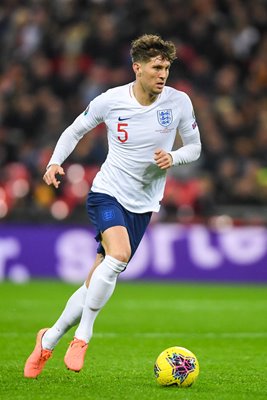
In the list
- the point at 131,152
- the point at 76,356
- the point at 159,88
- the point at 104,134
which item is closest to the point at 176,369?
the point at 76,356

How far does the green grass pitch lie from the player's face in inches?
74.1

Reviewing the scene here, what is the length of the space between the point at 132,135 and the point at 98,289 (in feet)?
3.46

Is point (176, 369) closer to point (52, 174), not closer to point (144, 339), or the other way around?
point (52, 174)

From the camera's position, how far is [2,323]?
9867mm

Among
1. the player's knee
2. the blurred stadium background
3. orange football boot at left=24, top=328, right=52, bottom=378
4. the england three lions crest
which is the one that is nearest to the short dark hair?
the england three lions crest

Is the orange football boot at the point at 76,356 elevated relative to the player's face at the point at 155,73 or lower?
lower

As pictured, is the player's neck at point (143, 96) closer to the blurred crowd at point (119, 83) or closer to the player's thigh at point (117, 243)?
the player's thigh at point (117, 243)

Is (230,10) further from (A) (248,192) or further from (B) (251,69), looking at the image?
(A) (248,192)

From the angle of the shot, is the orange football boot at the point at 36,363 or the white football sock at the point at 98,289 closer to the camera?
the white football sock at the point at 98,289

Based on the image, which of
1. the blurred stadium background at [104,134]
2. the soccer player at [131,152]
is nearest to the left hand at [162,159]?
the soccer player at [131,152]

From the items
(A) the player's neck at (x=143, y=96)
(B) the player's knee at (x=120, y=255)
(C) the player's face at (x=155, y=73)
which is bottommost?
(B) the player's knee at (x=120, y=255)

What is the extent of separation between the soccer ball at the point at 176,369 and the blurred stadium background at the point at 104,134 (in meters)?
7.89

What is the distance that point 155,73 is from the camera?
658 centimetres

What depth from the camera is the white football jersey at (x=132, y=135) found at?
668cm
